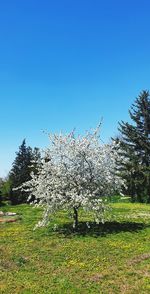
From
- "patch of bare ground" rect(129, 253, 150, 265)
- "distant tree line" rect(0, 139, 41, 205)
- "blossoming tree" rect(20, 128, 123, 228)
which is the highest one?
"distant tree line" rect(0, 139, 41, 205)

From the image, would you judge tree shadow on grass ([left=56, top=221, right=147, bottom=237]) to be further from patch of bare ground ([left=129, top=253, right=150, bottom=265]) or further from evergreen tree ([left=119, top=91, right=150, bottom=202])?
evergreen tree ([left=119, top=91, right=150, bottom=202])

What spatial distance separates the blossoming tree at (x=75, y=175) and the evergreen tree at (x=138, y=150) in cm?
3276

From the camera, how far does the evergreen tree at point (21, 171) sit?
64.9 m

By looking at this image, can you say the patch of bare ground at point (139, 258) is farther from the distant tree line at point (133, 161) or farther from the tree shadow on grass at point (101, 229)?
the distant tree line at point (133, 161)

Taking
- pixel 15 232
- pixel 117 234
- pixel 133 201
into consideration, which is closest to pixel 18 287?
pixel 117 234

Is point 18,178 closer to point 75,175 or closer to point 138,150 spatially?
point 138,150

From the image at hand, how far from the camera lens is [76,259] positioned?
21.9 metres

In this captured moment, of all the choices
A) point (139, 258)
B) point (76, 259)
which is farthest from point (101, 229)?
point (139, 258)

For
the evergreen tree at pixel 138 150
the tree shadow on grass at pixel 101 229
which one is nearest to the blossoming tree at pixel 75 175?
the tree shadow on grass at pixel 101 229

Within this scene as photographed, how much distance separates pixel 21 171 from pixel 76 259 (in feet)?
147

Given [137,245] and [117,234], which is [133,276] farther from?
[117,234]

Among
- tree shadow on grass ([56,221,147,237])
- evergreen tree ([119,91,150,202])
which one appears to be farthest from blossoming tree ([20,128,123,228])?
evergreen tree ([119,91,150,202])

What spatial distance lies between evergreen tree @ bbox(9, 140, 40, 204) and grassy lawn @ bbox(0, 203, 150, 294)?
3182 centimetres

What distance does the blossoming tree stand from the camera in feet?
93.8
